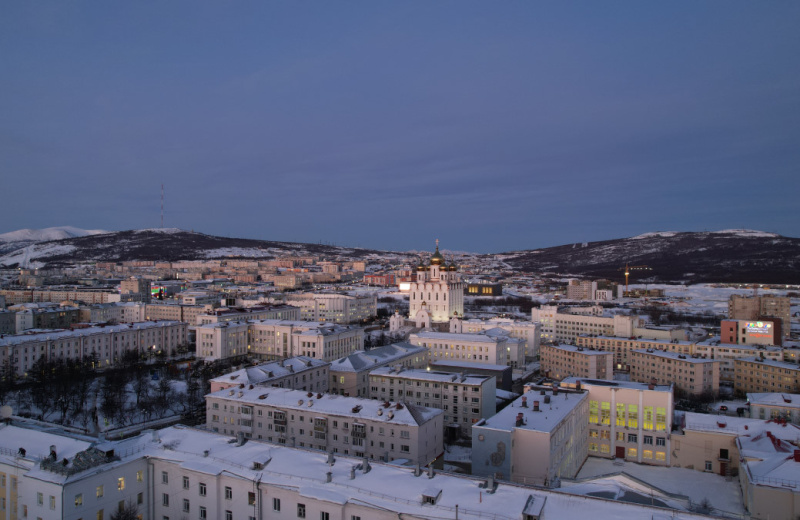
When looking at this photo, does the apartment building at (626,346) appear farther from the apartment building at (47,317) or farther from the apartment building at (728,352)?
the apartment building at (47,317)

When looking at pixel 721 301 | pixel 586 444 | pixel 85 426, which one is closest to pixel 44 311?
pixel 85 426

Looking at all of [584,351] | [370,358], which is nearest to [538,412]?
[370,358]

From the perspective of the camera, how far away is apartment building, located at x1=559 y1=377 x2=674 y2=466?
21.3 m

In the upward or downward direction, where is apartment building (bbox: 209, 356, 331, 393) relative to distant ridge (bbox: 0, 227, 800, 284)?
downward

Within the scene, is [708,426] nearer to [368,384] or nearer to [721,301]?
[368,384]

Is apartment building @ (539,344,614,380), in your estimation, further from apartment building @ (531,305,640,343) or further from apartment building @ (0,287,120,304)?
apartment building @ (0,287,120,304)

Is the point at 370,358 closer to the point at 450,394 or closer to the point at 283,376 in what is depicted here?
the point at 283,376

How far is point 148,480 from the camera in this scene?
12594mm

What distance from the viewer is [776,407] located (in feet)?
74.2

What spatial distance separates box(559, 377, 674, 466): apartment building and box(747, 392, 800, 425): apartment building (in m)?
4.66

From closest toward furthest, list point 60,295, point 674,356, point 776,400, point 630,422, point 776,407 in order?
point 630,422
point 776,407
point 776,400
point 674,356
point 60,295

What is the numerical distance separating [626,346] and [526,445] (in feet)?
80.1

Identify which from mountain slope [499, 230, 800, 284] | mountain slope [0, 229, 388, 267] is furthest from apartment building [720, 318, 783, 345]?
mountain slope [0, 229, 388, 267]

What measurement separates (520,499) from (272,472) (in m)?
5.21
